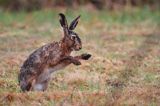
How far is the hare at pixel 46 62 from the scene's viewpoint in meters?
10.1

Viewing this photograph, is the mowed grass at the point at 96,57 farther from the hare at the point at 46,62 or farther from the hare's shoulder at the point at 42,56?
the hare's shoulder at the point at 42,56

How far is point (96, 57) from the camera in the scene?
515 inches

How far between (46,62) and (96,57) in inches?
117

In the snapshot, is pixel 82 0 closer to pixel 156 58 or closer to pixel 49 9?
pixel 49 9

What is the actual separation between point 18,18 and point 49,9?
1461 millimetres

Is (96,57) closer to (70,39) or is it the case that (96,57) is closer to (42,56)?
(70,39)

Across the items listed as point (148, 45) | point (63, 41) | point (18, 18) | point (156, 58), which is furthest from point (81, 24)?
point (63, 41)

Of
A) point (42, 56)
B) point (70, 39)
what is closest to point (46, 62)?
point (42, 56)

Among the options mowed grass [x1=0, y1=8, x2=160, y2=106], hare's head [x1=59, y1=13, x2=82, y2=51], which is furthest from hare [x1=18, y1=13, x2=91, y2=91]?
mowed grass [x1=0, y1=8, x2=160, y2=106]

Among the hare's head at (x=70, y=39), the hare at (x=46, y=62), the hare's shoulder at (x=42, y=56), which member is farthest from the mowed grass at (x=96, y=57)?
the hare's head at (x=70, y=39)

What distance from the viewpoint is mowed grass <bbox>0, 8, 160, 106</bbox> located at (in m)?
9.71

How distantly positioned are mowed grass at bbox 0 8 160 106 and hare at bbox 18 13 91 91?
8.5 inches

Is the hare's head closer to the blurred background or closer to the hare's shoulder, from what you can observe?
the hare's shoulder

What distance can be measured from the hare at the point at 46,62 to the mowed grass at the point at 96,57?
8.5 inches
